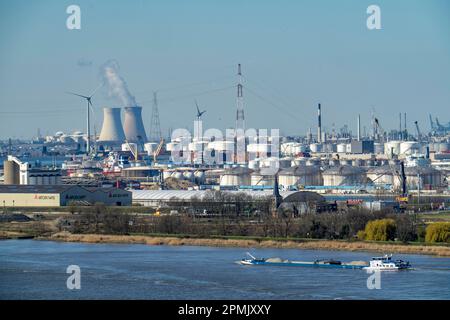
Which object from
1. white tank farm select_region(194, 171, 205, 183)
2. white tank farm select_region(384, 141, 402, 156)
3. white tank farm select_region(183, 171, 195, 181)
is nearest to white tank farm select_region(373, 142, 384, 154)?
white tank farm select_region(384, 141, 402, 156)

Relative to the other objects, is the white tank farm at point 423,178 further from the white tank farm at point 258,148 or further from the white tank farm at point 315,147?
the white tank farm at point 315,147

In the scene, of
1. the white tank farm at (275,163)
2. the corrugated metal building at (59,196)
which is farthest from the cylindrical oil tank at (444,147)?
the corrugated metal building at (59,196)

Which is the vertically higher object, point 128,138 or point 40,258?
point 128,138

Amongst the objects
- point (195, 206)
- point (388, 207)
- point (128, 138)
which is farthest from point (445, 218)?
point (128, 138)

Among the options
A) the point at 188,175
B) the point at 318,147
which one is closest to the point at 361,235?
the point at 188,175

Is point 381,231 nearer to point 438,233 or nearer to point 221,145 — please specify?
point 438,233
